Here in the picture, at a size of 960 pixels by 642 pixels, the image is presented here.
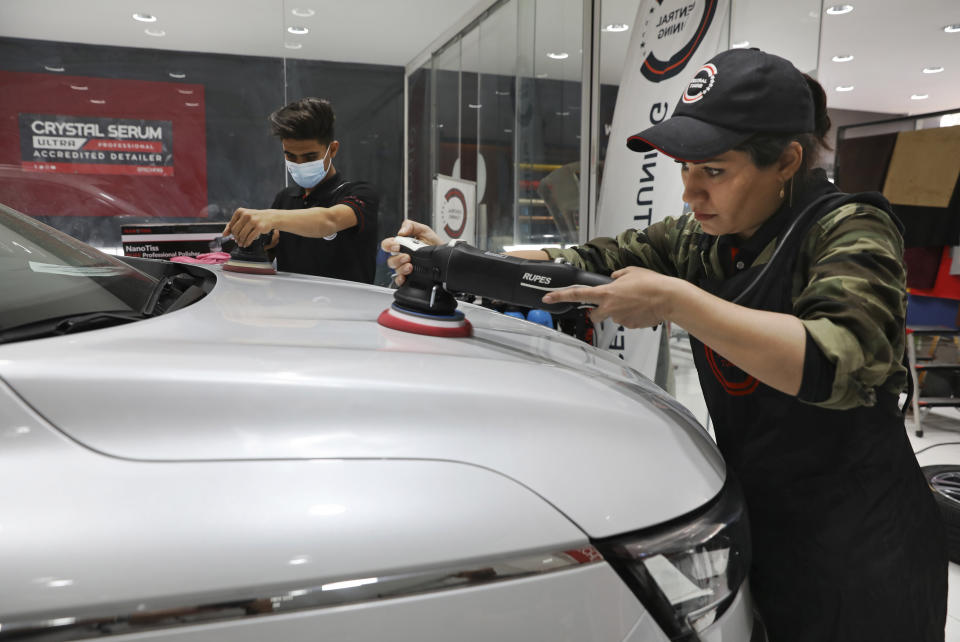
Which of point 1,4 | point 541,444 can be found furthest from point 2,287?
point 1,4

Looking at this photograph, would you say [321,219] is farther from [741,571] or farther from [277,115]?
Answer: [741,571]

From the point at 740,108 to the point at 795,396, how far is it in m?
0.46

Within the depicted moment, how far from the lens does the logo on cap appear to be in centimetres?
112

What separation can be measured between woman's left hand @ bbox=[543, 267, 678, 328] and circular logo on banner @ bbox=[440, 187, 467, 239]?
213 inches

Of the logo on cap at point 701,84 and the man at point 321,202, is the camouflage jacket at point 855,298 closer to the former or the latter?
the logo on cap at point 701,84

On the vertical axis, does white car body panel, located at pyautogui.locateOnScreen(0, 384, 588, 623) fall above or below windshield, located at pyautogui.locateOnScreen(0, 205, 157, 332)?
below

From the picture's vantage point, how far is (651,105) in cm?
348

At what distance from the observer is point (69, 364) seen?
68cm

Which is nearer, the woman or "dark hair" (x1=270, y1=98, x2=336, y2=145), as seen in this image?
the woman

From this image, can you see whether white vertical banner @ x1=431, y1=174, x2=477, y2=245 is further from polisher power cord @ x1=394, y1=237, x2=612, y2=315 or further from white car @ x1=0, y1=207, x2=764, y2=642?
white car @ x1=0, y1=207, x2=764, y2=642

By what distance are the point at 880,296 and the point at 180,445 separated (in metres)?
0.90

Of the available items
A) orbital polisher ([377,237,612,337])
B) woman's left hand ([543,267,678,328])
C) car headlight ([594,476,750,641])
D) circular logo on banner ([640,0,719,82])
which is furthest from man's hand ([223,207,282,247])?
circular logo on banner ([640,0,719,82])

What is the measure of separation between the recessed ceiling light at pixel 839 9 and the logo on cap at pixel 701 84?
7.21m

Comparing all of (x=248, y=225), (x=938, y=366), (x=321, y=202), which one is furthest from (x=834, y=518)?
(x=938, y=366)
